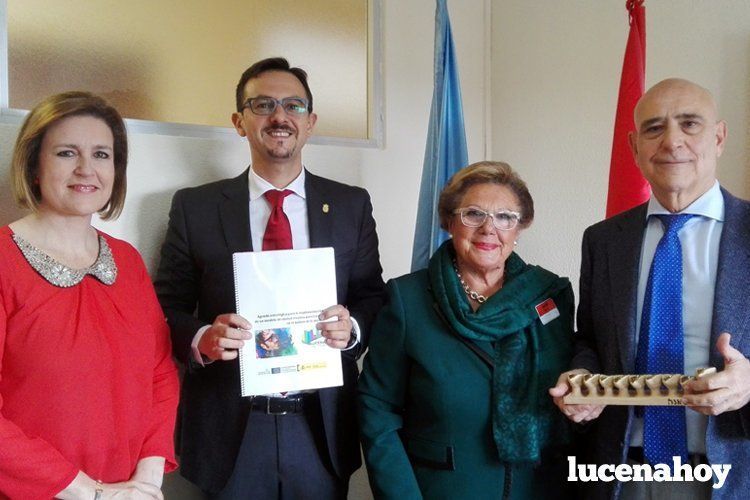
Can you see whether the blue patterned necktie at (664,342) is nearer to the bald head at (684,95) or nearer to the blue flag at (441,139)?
the bald head at (684,95)

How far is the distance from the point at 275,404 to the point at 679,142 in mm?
1457

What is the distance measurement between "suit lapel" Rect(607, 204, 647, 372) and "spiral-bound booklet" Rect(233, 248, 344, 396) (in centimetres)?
82

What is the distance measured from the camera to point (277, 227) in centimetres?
226

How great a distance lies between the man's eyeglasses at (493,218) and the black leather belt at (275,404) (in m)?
0.80

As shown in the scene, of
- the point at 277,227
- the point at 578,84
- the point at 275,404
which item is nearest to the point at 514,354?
the point at 275,404

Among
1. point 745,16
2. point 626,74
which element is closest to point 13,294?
point 626,74

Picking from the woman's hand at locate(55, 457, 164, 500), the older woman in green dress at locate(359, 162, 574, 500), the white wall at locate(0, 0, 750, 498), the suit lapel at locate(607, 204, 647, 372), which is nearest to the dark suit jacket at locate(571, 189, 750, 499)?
the suit lapel at locate(607, 204, 647, 372)

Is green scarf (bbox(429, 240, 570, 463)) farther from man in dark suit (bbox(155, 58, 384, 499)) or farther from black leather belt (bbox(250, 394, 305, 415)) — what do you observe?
black leather belt (bbox(250, 394, 305, 415))

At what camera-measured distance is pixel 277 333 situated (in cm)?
196

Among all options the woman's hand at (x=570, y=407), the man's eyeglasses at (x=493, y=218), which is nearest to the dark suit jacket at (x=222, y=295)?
the man's eyeglasses at (x=493, y=218)

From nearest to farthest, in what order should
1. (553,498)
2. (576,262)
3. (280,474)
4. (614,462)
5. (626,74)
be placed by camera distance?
(614,462) → (553,498) → (280,474) → (626,74) → (576,262)

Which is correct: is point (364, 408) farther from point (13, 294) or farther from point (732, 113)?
point (732, 113)

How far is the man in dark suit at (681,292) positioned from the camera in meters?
1.66

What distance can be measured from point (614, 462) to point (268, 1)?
7.85ft
